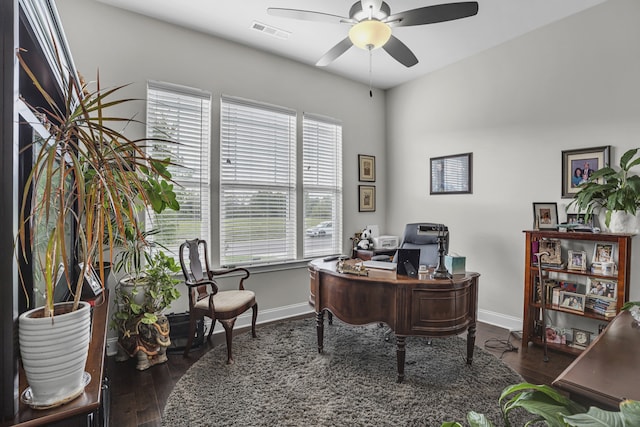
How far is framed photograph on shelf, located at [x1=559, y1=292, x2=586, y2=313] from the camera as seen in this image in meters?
2.87

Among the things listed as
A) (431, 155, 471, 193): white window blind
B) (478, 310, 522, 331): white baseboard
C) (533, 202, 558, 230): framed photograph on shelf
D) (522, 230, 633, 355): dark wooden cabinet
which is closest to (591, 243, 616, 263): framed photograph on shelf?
(522, 230, 633, 355): dark wooden cabinet

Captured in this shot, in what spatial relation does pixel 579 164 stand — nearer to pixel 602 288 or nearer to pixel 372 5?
pixel 602 288

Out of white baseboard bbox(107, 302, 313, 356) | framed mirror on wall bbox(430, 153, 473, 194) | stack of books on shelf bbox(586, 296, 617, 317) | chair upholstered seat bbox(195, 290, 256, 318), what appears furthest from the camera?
framed mirror on wall bbox(430, 153, 473, 194)

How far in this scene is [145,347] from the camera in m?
2.71

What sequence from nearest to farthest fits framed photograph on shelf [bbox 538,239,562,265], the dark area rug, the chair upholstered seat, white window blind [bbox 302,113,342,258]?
1. the dark area rug
2. the chair upholstered seat
3. framed photograph on shelf [bbox 538,239,562,265]
4. white window blind [bbox 302,113,342,258]

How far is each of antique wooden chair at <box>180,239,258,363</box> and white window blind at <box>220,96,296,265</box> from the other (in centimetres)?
31

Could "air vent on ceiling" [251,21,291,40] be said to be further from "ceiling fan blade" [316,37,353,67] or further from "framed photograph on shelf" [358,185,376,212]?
"framed photograph on shelf" [358,185,376,212]

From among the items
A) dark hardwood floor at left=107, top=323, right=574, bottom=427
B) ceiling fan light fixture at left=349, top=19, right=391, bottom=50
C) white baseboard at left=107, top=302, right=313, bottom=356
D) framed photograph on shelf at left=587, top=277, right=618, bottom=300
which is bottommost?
dark hardwood floor at left=107, top=323, right=574, bottom=427

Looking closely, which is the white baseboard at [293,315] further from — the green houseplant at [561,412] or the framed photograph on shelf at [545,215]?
the green houseplant at [561,412]

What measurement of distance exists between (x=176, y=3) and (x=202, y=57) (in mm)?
566

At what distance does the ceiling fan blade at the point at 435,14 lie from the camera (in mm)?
2070

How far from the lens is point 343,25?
126 inches

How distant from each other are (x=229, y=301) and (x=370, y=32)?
2497 mm

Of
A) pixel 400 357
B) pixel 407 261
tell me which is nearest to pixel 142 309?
pixel 400 357
